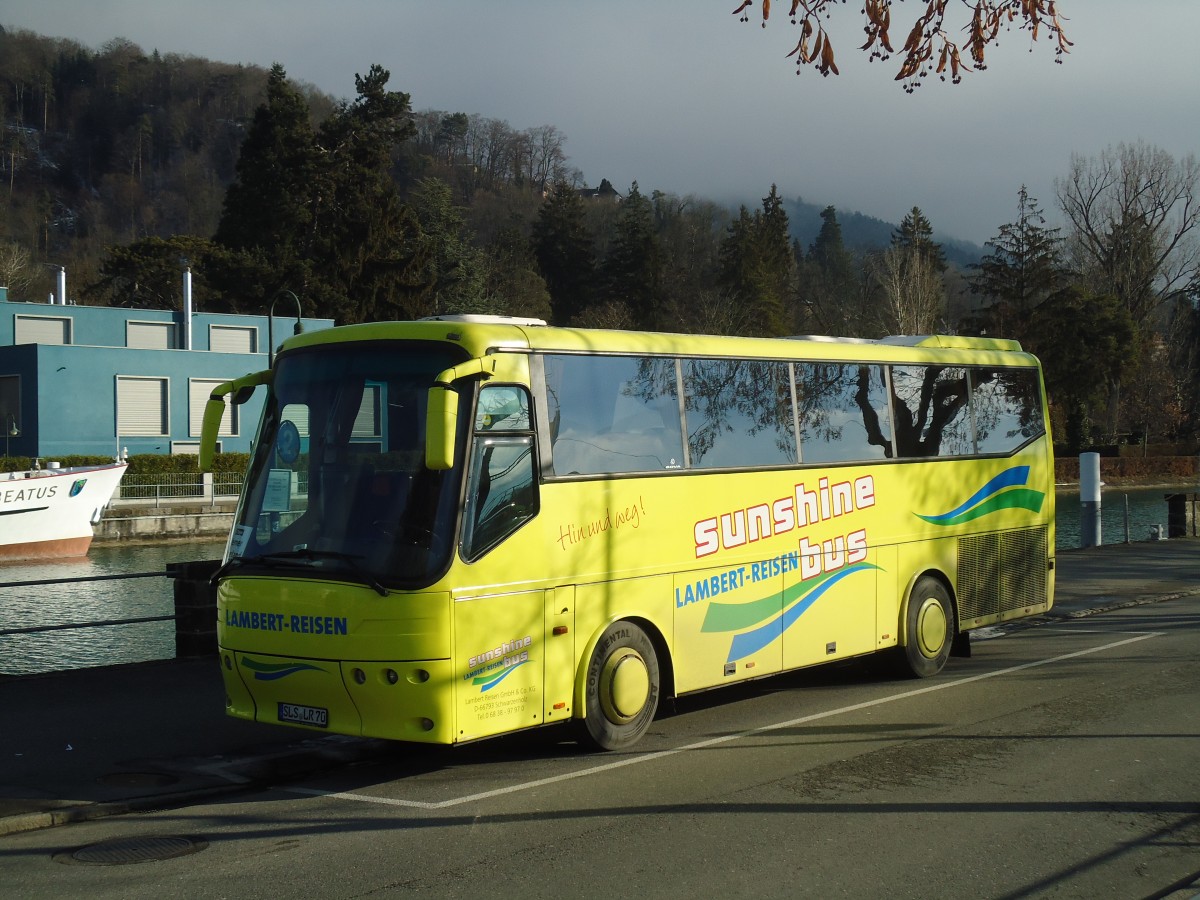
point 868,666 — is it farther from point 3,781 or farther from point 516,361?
point 3,781

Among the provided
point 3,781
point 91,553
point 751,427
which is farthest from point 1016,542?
point 91,553

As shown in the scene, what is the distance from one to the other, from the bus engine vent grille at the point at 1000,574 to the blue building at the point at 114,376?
146 feet

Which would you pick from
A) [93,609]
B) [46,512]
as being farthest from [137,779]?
[46,512]

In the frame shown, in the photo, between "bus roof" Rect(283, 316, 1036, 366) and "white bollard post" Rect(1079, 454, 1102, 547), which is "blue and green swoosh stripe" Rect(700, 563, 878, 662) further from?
"white bollard post" Rect(1079, 454, 1102, 547)

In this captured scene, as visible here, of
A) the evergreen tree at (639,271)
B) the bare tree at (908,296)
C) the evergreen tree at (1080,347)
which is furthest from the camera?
the evergreen tree at (639,271)

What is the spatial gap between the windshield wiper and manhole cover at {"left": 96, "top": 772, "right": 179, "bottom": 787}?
4.87 feet

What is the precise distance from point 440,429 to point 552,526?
1.71 meters

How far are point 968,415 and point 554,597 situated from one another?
22.4ft

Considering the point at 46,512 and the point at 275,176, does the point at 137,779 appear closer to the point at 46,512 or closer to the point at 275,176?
the point at 46,512

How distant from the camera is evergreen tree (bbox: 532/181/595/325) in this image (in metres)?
108

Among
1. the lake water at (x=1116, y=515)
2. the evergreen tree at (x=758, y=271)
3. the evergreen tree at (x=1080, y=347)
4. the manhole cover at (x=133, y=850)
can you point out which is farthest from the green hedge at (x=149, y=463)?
the evergreen tree at (x=1080, y=347)

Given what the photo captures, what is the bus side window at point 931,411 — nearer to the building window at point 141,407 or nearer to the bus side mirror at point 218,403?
the bus side mirror at point 218,403

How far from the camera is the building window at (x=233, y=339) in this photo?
67.9 metres

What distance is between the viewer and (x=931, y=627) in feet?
45.1
